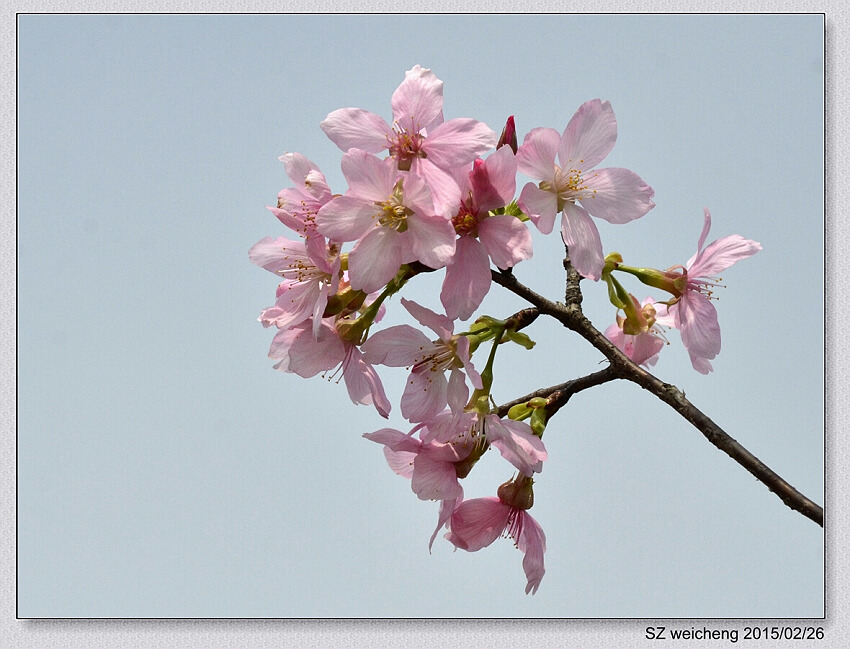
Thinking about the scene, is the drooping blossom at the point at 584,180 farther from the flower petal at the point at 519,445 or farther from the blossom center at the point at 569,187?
the flower petal at the point at 519,445

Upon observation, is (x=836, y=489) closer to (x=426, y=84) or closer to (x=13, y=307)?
(x=426, y=84)

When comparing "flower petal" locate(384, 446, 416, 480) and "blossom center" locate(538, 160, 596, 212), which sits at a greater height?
"blossom center" locate(538, 160, 596, 212)

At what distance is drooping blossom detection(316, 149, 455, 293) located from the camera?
1.02 metres

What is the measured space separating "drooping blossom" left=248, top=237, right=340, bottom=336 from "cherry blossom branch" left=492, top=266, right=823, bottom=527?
0.23 m

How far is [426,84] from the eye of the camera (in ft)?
3.56

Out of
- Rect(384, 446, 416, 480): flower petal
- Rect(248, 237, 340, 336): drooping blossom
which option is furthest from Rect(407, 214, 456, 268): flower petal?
Rect(384, 446, 416, 480): flower petal

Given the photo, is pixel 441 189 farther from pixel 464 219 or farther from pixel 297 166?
pixel 297 166

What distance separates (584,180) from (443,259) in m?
0.29

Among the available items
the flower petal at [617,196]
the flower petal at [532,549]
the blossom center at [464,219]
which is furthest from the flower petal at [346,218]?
the flower petal at [532,549]

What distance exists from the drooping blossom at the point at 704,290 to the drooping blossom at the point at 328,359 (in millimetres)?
484

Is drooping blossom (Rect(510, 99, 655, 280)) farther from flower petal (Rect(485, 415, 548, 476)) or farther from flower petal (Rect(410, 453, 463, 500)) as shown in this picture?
flower petal (Rect(410, 453, 463, 500))

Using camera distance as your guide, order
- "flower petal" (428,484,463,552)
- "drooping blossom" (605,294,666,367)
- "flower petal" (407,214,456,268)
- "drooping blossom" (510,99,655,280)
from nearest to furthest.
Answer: "flower petal" (407,214,456,268)
"drooping blossom" (510,99,655,280)
"flower petal" (428,484,463,552)
"drooping blossom" (605,294,666,367)

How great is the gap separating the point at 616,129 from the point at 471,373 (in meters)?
0.41

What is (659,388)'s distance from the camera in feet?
3.77
